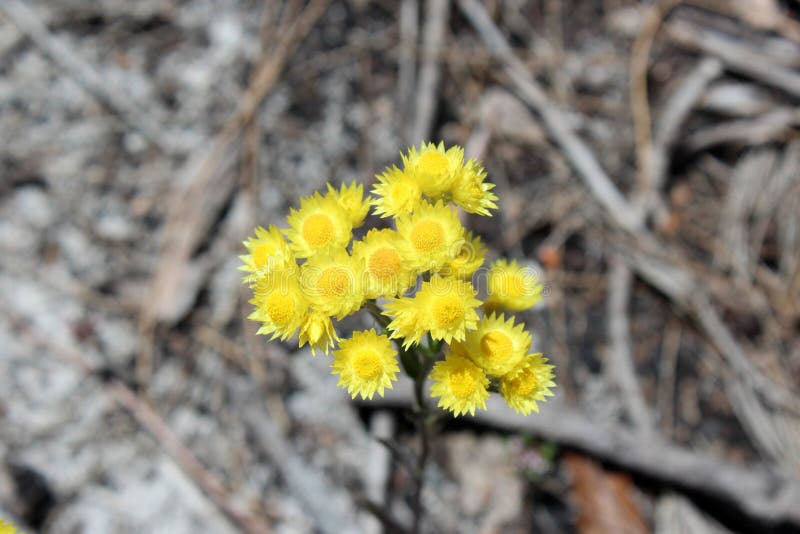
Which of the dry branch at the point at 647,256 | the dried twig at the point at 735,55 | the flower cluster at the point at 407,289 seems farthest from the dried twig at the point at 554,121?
the flower cluster at the point at 407,289

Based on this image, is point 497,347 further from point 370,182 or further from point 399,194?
point 370,182

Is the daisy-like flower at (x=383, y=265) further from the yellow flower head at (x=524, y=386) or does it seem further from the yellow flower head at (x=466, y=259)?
the yellow flower head at (x=524, y=386)

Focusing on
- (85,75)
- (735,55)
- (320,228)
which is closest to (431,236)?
(320,228)

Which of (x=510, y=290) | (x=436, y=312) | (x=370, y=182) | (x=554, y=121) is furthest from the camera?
(x=554, y=121)

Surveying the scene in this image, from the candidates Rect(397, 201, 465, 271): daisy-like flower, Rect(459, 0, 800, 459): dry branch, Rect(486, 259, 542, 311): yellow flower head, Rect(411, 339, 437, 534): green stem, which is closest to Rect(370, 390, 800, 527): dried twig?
Rect(459, 0, 800, 459): dry branch

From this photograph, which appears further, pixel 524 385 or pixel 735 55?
pixel 735 55

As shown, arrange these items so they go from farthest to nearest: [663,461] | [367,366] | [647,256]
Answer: [647,256], [663,461], [367,366]
